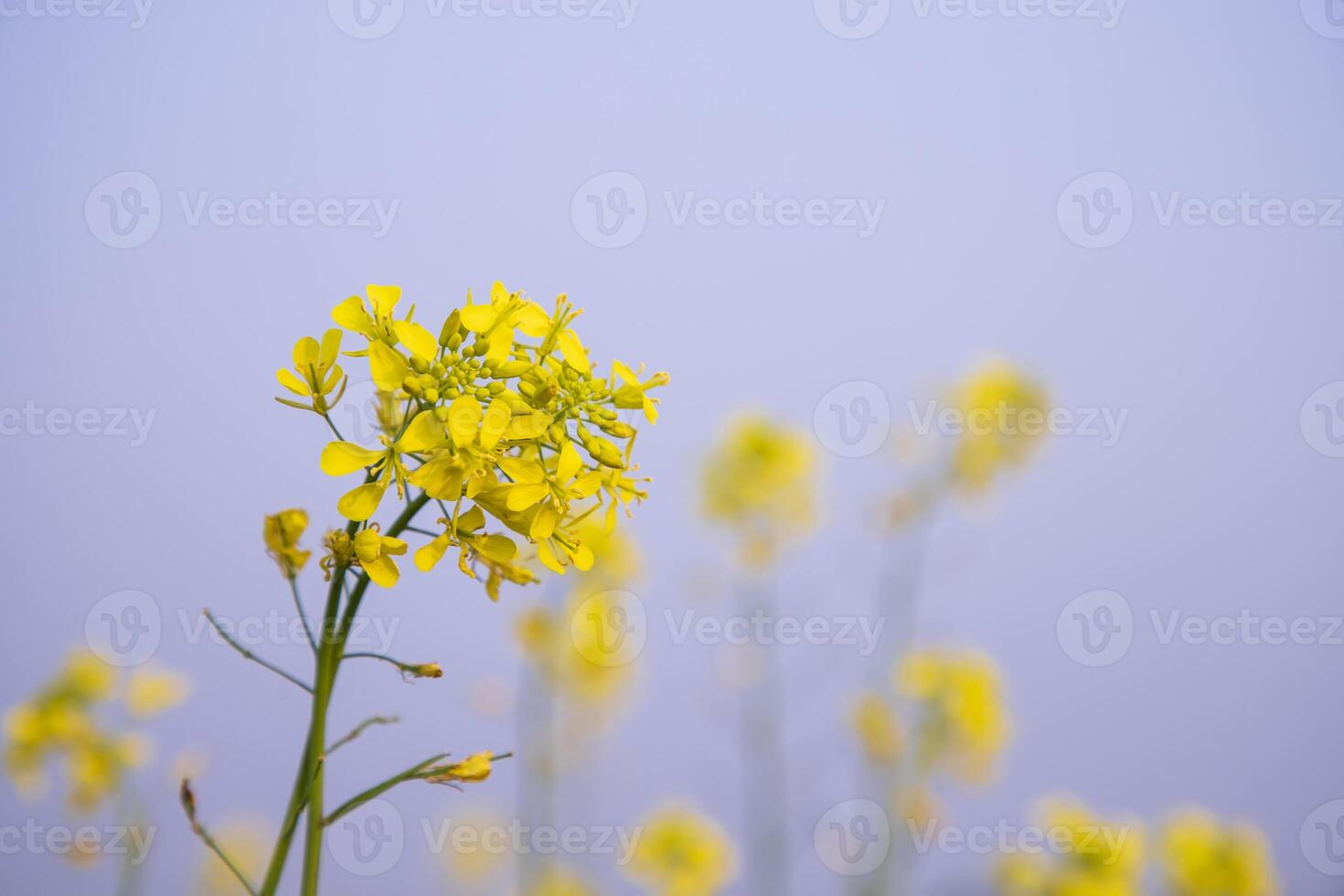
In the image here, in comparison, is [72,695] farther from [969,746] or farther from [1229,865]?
[1229,865]

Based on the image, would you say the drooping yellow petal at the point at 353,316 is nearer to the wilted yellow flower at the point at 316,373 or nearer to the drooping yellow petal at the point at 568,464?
the wilted yellow flower at the point at 316,373

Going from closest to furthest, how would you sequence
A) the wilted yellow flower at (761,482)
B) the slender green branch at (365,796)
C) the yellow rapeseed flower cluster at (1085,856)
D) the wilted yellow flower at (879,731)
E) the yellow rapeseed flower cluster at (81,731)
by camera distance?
1. the slender green branch at (365,796)
2. the yellow rapeseed flower cluster at (81,731)
3. the yellow rapeseed flower cluster at (1085,856)
4. the wilted yellow flower at (879,731)
5. the wilted yellow flower at (761,482)

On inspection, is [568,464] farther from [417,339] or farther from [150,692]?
[150,692]

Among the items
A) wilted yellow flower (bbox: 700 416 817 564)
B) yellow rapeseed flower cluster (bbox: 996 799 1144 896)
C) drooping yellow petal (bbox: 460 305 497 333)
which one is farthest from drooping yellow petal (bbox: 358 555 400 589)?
yellow rapeseed flower cluster (bbox: 996 799 1144 896)

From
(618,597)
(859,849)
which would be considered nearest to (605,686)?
(618,597)

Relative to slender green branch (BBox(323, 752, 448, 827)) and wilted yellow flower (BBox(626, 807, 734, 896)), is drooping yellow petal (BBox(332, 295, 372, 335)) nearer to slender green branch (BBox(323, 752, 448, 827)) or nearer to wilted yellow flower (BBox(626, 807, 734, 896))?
slender green branch (BBox(323, 752, 448, 827))

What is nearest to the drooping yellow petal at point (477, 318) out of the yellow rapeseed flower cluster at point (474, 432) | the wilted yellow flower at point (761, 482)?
the yellow rapeseed flower cluster at point (474, 432)

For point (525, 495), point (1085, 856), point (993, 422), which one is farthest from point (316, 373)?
point (993, 422)
